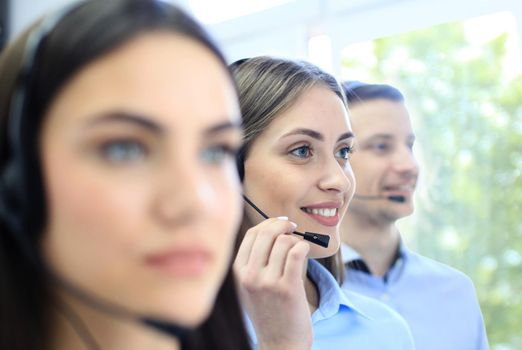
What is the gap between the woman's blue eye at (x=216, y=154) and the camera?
1.96 feet

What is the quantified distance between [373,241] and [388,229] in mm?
53

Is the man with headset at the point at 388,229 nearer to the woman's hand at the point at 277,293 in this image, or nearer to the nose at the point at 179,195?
the woman's hand at the point at 277,293

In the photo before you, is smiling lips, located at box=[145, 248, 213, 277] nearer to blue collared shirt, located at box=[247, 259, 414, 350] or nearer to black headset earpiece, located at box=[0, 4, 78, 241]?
black headset earpiece, located at box=[0, 4, 78, 241]

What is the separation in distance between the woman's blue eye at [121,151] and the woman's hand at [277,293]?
472mm

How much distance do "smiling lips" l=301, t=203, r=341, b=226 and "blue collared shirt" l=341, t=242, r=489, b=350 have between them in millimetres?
486

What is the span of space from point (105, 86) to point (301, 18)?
5.88 ft

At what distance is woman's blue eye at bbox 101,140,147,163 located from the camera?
1.77 ft

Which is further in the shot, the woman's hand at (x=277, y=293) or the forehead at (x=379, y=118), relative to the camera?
the forehead at (x=379, y=118)

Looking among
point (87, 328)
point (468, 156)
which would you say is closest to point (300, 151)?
point (87, 328)

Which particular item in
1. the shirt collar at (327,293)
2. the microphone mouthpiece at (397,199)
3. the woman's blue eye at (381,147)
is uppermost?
the woman's blue eye at (381,147)

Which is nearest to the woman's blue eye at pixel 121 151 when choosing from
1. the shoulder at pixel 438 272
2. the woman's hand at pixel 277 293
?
the woman's hand at pixel 277 293

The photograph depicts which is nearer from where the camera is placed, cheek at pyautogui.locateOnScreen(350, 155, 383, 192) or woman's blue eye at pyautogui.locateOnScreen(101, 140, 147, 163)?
woman's blue eye at pyautogui.locateOnScreen(101, 140, 147, 163)

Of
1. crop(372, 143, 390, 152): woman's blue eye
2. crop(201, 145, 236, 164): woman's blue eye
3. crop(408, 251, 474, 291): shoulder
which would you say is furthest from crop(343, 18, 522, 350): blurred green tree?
crop(201, 145, 236, 164): woman's blue eye

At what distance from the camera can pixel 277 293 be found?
0.96 metres
